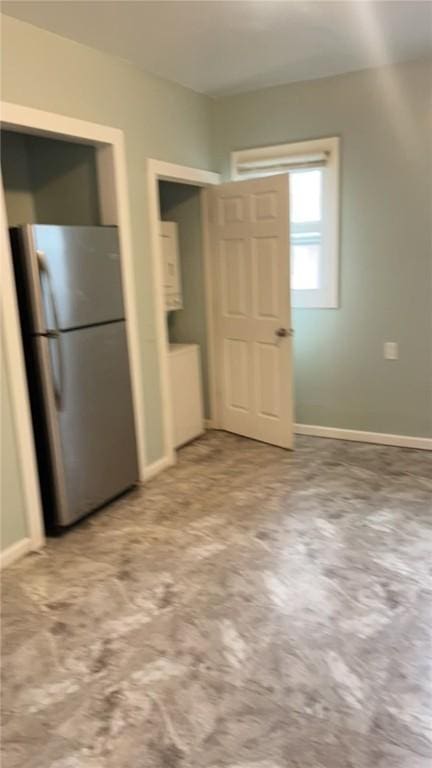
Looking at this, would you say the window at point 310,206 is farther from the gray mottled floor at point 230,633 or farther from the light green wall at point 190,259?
the gray mottled floor at point 230,633

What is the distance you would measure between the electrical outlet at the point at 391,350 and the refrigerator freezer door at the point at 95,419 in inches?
72.1

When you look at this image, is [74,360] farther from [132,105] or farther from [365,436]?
[365,436]

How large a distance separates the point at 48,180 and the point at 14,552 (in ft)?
7.41

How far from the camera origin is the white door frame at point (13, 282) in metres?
2.65

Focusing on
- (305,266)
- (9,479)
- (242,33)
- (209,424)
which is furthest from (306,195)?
(9,479)

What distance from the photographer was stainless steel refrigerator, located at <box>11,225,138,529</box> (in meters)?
2.78

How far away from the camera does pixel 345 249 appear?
157 inches

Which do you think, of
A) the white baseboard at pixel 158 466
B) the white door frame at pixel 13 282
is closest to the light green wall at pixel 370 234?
the white baseboard at pixel 158 466

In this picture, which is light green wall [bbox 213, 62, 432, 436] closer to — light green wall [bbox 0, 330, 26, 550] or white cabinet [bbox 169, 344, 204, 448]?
white cabinet [bbox 169, 344, 204, 448]

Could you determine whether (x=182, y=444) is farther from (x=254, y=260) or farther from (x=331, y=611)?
(x=331, y=611)

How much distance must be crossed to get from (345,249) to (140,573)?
260 centimetres

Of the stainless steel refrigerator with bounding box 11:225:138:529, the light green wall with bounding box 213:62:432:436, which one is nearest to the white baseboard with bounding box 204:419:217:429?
the light green wall with bounding box 213:62:432:436

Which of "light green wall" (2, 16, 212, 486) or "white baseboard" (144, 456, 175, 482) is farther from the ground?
"light green wall" (2, 16, 212, 486)

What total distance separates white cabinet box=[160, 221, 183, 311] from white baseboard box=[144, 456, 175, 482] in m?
1.10
